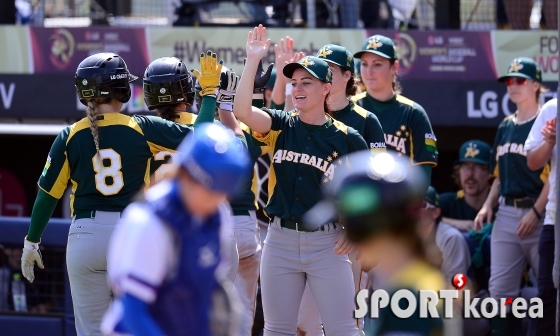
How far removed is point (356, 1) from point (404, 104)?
371 cm

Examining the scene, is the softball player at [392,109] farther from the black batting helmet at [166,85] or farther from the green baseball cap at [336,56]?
the black batting helmet at [166,85]

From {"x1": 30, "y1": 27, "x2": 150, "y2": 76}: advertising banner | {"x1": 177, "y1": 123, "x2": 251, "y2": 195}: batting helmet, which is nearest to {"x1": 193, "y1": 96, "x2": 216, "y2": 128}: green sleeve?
{"x1": 177, "y1": 123, "x2": 251, "y2": 195}: batting helmet

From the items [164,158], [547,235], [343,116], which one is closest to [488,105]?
[547,235]

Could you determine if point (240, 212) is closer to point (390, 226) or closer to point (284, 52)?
point (284, 52)

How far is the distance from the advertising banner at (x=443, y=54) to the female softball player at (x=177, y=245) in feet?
18.8

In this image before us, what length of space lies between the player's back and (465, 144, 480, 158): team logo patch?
11.0 ft

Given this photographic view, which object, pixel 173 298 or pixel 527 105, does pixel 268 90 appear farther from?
pixel 173 298

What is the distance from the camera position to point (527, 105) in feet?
20.5

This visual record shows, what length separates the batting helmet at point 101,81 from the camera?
4.46 metres

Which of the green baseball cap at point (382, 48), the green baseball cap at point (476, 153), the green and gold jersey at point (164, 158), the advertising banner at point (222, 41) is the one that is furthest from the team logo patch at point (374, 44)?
the advertising banner at point (222, 41)

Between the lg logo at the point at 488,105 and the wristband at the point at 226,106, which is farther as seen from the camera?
the lg logo at the point at 488,105

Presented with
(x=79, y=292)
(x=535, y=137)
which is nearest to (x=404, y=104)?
(x=535, y=137)

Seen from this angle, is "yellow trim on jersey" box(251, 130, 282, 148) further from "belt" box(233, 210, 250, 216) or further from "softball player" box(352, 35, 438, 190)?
"softball player" box(352, 35, 438, 190)

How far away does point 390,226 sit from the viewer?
2.37m
